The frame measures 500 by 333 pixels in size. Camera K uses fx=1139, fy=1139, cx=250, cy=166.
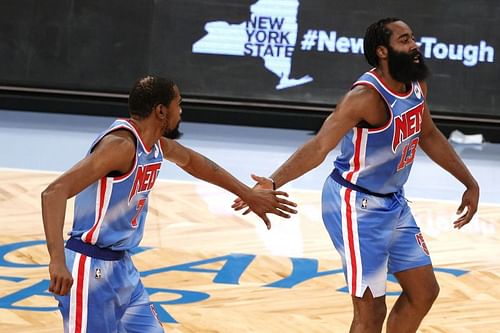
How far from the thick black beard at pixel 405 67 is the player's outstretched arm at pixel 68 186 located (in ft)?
5.20

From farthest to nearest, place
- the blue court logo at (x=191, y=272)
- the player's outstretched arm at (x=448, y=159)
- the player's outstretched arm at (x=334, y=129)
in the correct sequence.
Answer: the blue court logo at (x=191, y=272) → the player's outstretched arm at (x=448, y=159) → the player's outstretched arm at (x=334, y=129)

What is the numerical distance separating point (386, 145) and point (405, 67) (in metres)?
0.40

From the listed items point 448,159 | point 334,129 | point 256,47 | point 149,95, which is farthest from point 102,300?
point 256,47

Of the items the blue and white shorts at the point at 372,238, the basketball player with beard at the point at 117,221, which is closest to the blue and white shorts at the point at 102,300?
the basketball player with beard at the point at 117,221

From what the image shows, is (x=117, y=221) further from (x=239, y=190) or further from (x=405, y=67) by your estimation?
(x=405, y=67)

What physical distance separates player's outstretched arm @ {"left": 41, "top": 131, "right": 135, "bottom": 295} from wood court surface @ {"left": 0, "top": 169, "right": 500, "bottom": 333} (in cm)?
214

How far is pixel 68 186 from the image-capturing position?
445cm

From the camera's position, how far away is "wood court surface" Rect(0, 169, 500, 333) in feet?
22.4

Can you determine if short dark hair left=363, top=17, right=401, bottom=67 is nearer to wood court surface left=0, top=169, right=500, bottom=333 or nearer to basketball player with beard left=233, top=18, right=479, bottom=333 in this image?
basketball player with beard left=233, top=18, right=479, bottom=333

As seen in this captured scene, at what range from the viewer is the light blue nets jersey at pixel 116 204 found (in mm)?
4723

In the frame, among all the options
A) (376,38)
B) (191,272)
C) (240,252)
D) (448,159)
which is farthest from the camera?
(240,252)

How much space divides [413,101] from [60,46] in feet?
24.3

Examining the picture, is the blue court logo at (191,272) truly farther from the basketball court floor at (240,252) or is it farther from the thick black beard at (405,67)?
the thick black beard at (405,67)

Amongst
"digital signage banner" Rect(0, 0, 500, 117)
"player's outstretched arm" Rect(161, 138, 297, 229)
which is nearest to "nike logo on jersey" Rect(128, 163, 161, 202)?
"player's outstretched arm" Rect(161, 138, 297, 229)
